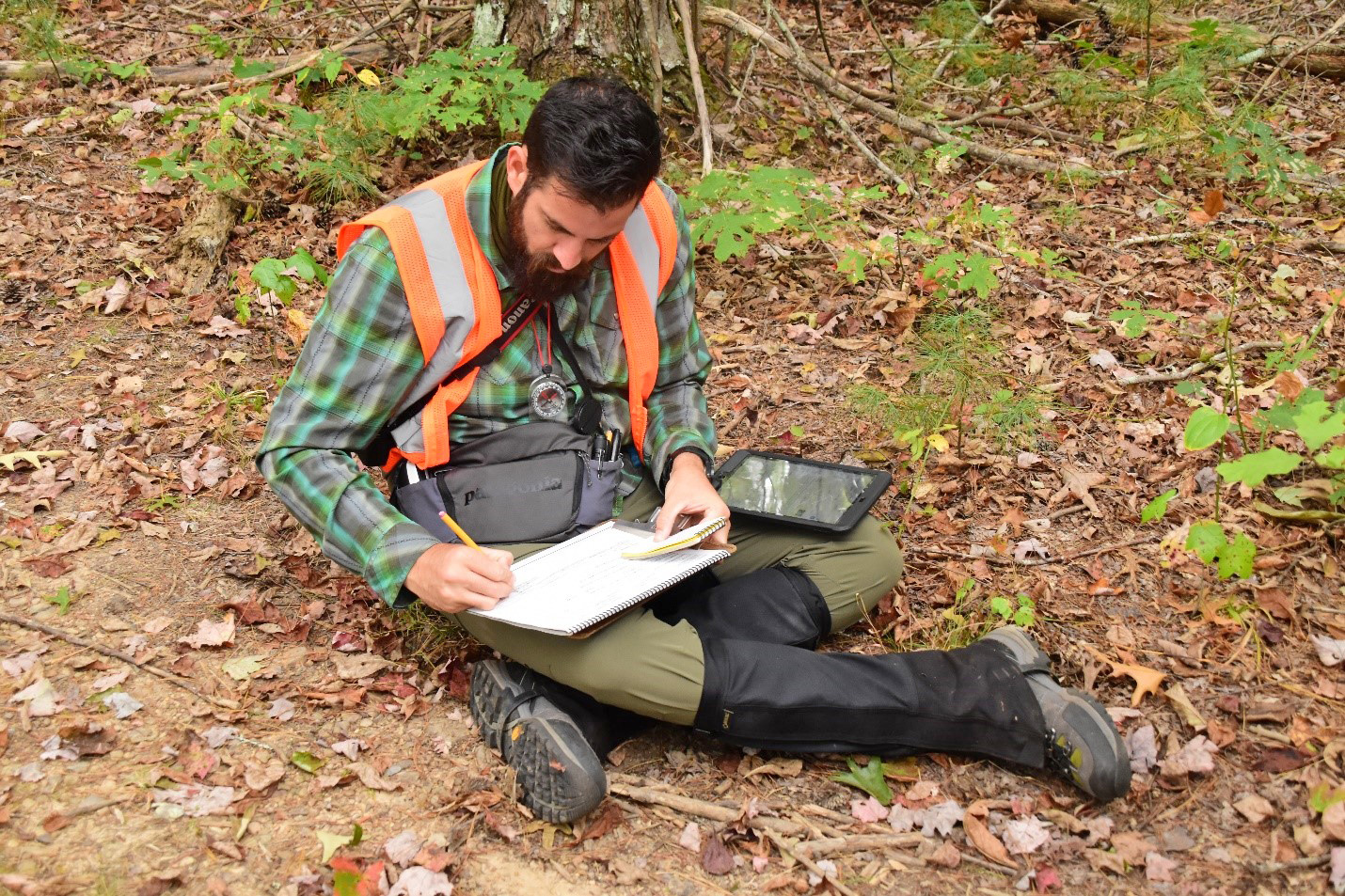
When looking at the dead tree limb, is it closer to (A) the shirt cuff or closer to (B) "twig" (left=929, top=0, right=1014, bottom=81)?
(B) "twig" (left=929, top=0, right=1014, bottom=81)

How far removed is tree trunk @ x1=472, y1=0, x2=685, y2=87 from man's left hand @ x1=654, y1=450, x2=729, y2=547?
3.20 m

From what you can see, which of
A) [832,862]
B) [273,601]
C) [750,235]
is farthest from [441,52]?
[832,862]

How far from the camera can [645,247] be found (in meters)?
3.20

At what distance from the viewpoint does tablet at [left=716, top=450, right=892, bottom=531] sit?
339cm

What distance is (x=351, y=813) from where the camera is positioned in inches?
109

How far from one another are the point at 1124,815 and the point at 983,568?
3.39ft

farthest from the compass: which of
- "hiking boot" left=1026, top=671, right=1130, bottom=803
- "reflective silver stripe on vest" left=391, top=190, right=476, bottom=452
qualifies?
"hiking boot" left=1026, top=671, right=1130, bottom=803

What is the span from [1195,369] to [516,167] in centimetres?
A: 310

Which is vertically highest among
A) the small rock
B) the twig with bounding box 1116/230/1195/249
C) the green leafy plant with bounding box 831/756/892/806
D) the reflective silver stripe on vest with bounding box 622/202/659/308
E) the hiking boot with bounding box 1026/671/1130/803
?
the reflective silver stripe on vest with bounding box 622/202/659/308

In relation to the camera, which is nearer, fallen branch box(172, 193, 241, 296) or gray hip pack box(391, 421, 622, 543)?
gray hip pack box(391, 421, 622, 543)

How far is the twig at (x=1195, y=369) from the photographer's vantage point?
4.36 m

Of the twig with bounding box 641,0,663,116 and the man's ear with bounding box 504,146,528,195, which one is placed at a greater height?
the twig with bounding box 641,0,663,116

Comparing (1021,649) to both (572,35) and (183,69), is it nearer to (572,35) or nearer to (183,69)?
(572,35)

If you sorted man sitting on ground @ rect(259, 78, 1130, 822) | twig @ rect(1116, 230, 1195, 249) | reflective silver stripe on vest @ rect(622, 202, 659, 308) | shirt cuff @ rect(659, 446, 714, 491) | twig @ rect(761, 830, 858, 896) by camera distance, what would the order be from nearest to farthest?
1. twig @ rect(761, 830, 858, 896)
2. man sitting on ground @ rect(259, 78, 1130, 822)
3. reflective silver stripe on vest @ rect(622, 202, 659, 308)
4. shirt cuff @ rect(659, 446, 714, 491)
5. twig @ rect(1116, 230, 1195, 249)
